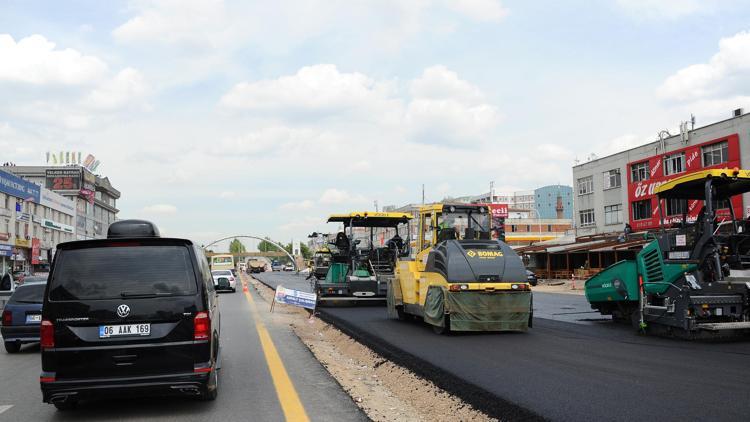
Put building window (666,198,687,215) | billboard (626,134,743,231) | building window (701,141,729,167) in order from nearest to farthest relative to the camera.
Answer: building window (666,198,687,215), billboard (626,134,743,231), building window (701,141,729,167)

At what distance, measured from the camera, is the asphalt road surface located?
6.86 m

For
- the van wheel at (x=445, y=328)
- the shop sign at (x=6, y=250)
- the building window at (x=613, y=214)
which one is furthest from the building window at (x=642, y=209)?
the shop sign at (x=6, y=250)

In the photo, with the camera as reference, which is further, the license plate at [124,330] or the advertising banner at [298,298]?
the advertising banner at [298,298]

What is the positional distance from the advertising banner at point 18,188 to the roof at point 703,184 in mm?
58579

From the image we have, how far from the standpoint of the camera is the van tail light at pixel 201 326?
6.72 metres

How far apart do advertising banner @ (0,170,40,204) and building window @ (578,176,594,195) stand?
5043 cm

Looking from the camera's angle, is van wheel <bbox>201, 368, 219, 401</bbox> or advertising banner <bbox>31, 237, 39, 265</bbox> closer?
van wheel <bbox>201, 368, 219, 401</bbox>

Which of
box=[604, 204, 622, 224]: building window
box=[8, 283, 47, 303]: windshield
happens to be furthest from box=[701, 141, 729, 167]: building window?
box=[8, 283, 47, 303]: windshield

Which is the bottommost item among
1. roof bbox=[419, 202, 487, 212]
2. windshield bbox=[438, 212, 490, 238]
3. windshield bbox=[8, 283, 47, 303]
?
windshield bbox=[8, 283, 47, 303]

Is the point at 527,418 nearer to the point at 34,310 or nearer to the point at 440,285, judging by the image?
the point at 440,285

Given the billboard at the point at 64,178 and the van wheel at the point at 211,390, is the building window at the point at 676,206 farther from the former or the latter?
the billboard at the point at 64,178

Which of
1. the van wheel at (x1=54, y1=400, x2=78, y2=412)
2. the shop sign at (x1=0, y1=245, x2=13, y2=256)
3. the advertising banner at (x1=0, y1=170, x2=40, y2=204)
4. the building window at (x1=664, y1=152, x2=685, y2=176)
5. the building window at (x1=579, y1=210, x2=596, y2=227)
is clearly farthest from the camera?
the advertising banner at (x1=0, y1=170, x2=40, y2=204)

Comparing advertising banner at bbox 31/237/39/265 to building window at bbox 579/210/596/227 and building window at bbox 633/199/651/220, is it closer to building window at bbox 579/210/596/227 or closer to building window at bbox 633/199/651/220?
building window at bbox 579/210/596/227

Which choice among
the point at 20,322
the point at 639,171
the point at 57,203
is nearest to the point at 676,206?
the point at 20,322
